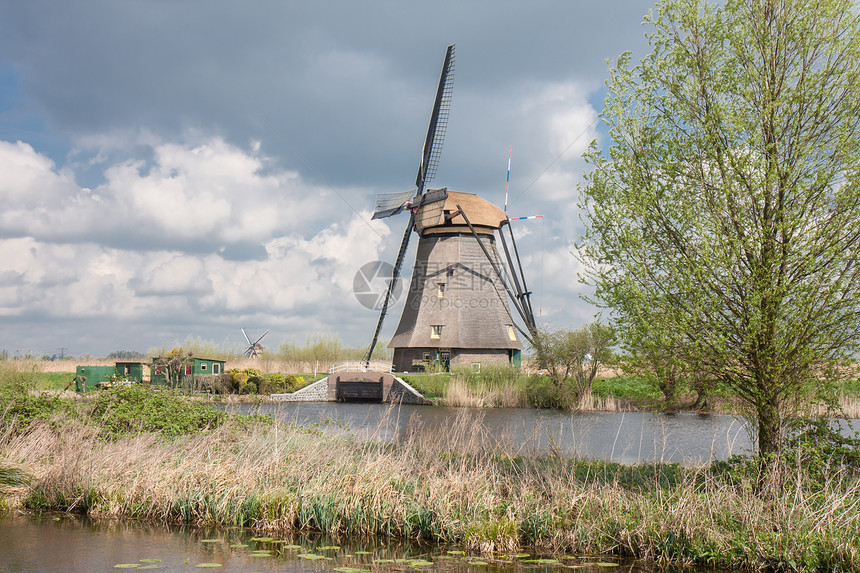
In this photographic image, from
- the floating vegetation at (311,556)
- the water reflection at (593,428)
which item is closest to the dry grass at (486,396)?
the water reflection at (593,428)

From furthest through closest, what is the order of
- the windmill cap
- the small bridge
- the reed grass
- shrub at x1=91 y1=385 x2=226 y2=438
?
the windmill cap < the small bridge < shrub at x1=91 y1=385 x2=226 y2=438 < the reed grass

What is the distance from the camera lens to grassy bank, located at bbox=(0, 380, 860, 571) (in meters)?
5.80

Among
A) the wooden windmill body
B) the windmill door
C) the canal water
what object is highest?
the wooden windmill body

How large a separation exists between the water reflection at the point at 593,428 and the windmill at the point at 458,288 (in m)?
5.90

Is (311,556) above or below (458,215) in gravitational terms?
below

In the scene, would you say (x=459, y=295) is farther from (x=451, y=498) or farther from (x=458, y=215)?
(x=451, y=498)

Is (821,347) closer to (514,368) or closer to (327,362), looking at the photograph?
(514,368)

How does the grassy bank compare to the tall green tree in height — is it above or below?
below

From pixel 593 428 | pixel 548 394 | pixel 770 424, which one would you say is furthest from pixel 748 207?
pixel 548 394

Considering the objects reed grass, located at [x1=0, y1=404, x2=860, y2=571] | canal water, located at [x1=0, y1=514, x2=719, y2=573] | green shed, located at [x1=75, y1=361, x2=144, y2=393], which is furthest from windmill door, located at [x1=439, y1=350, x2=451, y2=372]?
canal water, located at [x1=0, y1=514, x2=719, y2=573]

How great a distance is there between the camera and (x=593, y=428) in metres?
17.4

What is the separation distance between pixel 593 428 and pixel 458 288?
14.5 meters

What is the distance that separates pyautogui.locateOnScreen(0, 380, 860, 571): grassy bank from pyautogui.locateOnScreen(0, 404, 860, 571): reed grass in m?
0.02

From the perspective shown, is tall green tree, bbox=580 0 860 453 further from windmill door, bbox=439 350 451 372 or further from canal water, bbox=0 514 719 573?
windmill door, bbox=439 350 451 372
